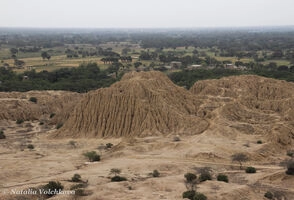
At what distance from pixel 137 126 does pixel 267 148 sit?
13991mm

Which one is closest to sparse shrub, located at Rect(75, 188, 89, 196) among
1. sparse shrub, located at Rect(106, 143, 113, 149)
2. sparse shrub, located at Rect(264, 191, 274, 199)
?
sparse shrub, located at Rect(264, 191, 274, 199)

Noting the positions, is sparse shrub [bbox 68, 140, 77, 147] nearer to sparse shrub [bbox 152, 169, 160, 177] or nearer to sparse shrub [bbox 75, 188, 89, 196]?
sparse shrub [bbox 152, 169, 160, 177]

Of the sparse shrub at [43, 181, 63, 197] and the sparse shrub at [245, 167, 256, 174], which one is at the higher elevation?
the sparse shrub at [43, 181, 63, 197]

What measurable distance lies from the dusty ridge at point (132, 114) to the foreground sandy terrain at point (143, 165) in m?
1.81

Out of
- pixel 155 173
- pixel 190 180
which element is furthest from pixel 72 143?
pixel 190 180

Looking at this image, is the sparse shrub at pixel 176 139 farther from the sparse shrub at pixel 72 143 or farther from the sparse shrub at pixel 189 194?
the sparse shrub at pixel 189 194

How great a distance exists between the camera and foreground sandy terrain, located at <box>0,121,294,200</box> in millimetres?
24812

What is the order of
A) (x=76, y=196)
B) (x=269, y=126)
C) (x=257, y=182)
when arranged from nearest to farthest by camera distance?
(x=76, y=196) < (x=257, y=182) < (x=269, y=126)

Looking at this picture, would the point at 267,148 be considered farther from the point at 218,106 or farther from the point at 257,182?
the point at 218,106

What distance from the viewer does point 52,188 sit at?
24.0 m

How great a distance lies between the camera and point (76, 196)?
2292cm

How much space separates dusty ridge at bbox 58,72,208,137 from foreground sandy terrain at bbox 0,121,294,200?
181 cm

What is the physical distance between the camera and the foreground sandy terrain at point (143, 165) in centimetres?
2481

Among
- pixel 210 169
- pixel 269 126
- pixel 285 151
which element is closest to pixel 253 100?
pixel 269 126
